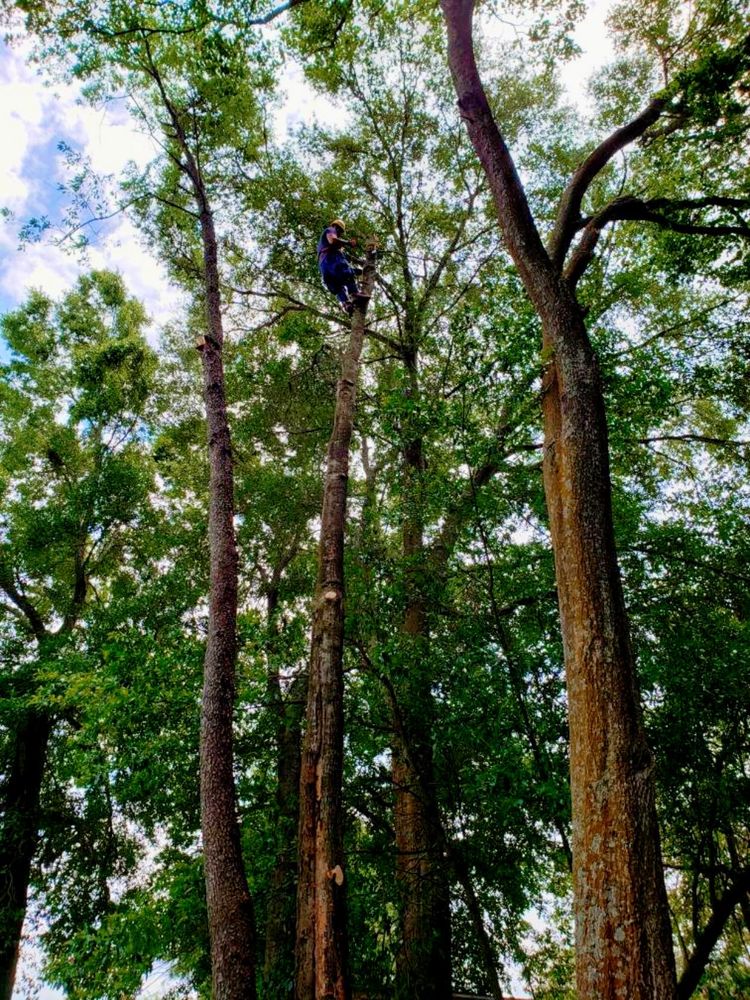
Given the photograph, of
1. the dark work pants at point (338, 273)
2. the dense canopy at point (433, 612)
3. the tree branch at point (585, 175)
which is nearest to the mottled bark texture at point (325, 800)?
the dense canopy at point (433, 612)

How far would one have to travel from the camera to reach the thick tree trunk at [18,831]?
346 inches

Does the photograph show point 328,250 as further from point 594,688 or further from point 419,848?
point 419,848

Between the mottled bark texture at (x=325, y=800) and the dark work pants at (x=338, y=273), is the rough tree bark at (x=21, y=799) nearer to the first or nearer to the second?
the mottled bark texture at (x=325, y=800)

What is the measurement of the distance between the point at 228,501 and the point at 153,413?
9169mm

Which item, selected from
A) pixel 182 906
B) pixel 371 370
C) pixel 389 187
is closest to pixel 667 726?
pixel 182 906

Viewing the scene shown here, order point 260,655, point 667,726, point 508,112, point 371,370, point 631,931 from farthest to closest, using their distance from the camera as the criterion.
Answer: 1. point 371,370
2. point 508,112
3. point 260,655
4. point 667,726
5. point 631,931

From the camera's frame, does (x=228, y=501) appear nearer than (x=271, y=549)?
Yes

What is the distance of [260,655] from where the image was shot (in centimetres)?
557

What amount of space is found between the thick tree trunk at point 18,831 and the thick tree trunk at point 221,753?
863 cm

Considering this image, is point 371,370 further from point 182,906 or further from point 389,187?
point 182,906

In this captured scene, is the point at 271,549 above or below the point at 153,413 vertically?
below

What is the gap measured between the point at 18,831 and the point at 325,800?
32.2ft

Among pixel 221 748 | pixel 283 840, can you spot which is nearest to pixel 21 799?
pixel 283 840

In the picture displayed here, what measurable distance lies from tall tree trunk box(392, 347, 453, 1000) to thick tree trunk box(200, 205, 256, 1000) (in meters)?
1.80
